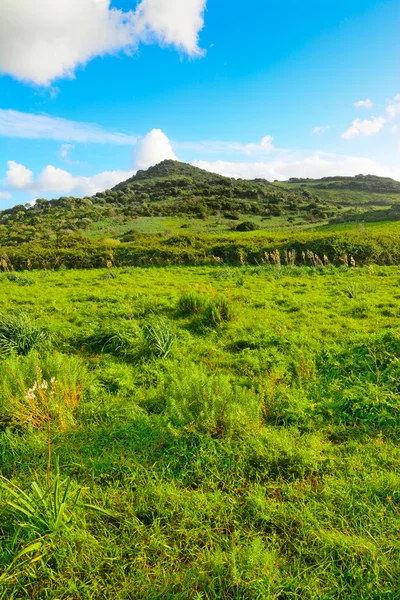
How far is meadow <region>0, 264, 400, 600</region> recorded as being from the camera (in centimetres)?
239

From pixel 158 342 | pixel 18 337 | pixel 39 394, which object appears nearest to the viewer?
pixel 39 394

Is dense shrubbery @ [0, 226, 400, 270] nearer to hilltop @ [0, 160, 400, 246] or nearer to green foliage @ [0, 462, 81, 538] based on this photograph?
hilltop @ [0, 160, 400, 246]

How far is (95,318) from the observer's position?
9297mm

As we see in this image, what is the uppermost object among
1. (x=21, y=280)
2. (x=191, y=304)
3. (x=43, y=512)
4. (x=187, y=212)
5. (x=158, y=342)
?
(x=187, y=212)

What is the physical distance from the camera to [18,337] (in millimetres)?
6871

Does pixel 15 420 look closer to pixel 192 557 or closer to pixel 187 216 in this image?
pixel 192 557

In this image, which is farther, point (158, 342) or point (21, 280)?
point (21, 280)

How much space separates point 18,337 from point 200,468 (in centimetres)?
538

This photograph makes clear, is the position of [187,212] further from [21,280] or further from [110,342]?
[110,342]

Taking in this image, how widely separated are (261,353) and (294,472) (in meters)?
3.07

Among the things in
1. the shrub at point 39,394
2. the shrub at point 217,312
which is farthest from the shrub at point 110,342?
the shrub at point 217,312

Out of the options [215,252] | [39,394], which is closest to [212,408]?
[39,394]

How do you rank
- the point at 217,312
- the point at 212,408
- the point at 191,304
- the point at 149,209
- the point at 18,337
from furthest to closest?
the point at 149,209
the point at 191,304
the point at 217,312
the point at 18,337
the point at 212,408

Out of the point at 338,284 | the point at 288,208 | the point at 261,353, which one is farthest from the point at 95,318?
the point at 288,208
